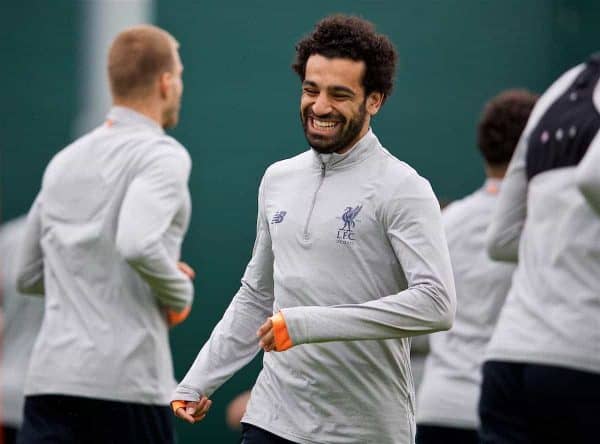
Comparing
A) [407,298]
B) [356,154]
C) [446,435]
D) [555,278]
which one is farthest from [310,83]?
[446,435]

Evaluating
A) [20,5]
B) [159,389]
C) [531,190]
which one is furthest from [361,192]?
[20,5]

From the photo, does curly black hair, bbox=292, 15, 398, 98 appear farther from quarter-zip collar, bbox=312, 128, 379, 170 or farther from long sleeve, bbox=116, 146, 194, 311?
long sleeve, bbox=116, 146, 194, 311

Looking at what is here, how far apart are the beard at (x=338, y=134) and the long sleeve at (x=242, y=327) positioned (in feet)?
0.91

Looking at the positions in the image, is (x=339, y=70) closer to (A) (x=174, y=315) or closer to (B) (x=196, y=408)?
(B) (x=196, y=408)

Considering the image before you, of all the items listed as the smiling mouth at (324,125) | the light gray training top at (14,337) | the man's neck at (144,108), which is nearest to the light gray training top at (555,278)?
the smiling mouth at (324,125)

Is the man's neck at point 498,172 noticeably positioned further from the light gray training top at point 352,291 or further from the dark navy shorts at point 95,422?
the light gray training top at point 352,291

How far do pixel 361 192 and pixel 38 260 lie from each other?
1.79m

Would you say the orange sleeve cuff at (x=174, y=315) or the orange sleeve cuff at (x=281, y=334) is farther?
the orange sleeve cuff at (x=174, y=315)

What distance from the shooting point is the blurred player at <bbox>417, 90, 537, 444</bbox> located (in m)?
5.12

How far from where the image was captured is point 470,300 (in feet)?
16.8

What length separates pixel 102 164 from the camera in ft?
15.1

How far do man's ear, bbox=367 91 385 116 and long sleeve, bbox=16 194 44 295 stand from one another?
1.67 metres

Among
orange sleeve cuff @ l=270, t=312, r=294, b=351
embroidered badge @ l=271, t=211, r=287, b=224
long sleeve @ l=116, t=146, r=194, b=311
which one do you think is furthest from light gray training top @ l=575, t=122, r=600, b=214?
long sleeve @ l=116, t=146, r=194, b=311

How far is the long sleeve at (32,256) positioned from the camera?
15.6 feet
